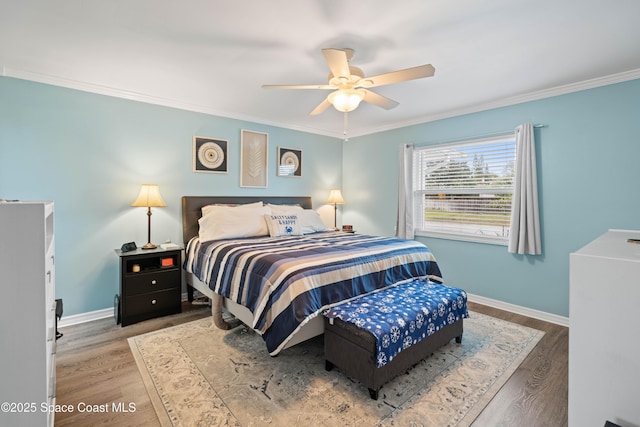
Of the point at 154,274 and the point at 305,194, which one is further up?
the point at 305,194

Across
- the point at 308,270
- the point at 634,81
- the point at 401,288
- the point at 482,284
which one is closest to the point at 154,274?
the point at 308,270

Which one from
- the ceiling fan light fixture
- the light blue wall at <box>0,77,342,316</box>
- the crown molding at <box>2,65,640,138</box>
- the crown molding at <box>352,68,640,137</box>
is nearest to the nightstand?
the light blue wall at <box>0,77,342,316</box>

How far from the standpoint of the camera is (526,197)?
314 cm

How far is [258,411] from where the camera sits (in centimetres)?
175

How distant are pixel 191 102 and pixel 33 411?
3.24 m

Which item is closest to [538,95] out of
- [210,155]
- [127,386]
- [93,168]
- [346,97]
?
[346,97]

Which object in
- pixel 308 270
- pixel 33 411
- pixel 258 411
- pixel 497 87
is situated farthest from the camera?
pixel 497 87

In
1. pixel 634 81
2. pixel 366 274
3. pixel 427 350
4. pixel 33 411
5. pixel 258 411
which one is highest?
pixel 634 81

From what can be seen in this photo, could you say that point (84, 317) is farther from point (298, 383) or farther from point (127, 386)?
point (298, 383)

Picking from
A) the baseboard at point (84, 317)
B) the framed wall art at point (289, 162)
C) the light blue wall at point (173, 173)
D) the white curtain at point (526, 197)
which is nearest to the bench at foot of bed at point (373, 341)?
the white curtain at point (526, 197)

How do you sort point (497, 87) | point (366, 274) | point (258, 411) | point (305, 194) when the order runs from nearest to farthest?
1. point (258, 411)
2. point (366, 274)
3. point (497, 87)
4. point (305, 194)

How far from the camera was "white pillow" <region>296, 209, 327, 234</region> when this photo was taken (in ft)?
12.7

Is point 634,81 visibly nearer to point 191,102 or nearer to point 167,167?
point 191,102

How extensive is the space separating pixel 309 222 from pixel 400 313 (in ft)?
6.94
